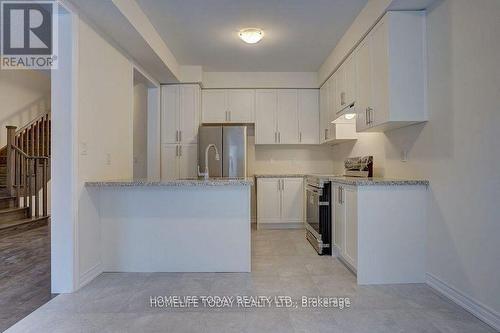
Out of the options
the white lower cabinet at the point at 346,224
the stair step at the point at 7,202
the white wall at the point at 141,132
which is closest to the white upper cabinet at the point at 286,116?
the white wall at the point at 141,132

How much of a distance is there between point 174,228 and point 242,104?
291cm

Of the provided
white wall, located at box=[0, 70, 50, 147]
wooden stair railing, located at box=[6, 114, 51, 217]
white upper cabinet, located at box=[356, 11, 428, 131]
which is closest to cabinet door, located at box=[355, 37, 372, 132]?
white upper cabinet, located at box=[356, 11, 428, 131]

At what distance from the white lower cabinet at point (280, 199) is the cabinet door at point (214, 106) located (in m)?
1.29

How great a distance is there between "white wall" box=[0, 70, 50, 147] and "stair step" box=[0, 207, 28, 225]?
150 cm

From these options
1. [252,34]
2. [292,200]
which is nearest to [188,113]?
[252,34]

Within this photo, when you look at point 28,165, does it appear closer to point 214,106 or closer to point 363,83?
point 214,106

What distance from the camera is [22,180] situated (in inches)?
Result: 210

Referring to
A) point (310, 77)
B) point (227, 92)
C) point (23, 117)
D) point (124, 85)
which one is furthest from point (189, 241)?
point (23, 117)

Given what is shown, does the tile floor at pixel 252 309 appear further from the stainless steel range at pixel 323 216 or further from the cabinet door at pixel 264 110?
the cabinet door at pixel 264 110

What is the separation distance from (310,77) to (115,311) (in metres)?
4.45

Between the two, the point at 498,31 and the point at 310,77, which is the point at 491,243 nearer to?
the point at 498,31

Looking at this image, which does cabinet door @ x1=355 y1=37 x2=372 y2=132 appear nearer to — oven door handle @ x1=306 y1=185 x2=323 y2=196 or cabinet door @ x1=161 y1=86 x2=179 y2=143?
oven door handle @ x1=306 y1=185 x2=323 y2=196

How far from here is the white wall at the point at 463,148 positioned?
189 cm

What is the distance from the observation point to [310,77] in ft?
16.9
